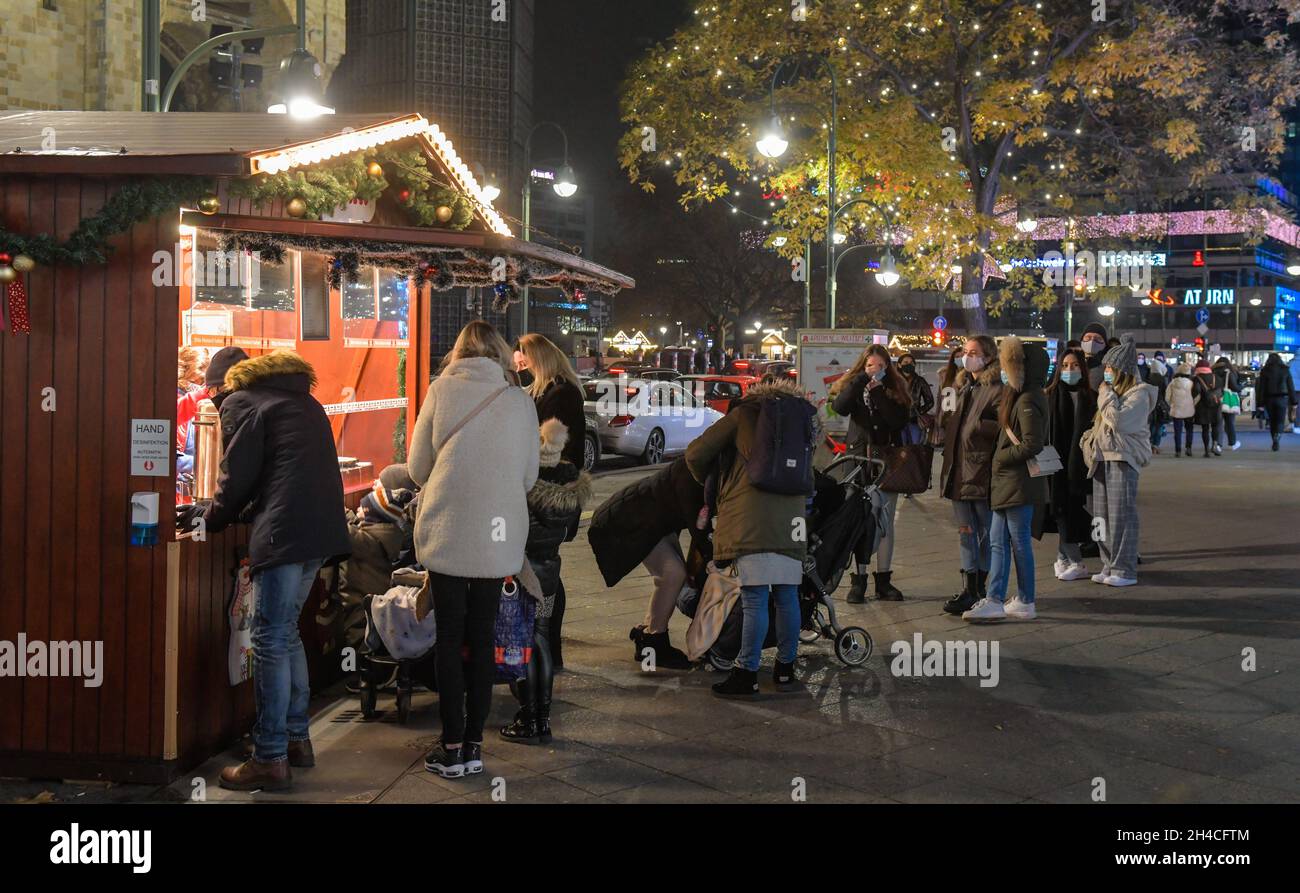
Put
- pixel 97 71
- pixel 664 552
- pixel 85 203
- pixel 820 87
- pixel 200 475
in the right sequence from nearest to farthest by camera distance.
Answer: pixel 85 203, pixel 200 475, pixel 664 552, pixel 820 87, pixel 97 71

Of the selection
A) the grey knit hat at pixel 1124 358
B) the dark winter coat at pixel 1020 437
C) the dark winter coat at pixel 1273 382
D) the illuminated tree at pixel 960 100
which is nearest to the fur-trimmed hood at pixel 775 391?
the dark winter coat at pixel 1020 437

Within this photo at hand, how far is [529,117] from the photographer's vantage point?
2508 centimetres

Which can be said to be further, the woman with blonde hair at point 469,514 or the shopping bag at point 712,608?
the shopping bag at point 712,608

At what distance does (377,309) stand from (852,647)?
424cm

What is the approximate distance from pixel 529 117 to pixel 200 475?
19.5 m

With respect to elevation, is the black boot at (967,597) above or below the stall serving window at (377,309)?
below

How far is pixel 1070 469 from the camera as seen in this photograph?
435 inches

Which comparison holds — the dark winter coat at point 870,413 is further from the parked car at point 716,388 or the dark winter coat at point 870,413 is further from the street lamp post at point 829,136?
the parked car at point 716,388

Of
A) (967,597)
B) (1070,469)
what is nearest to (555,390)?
(967,597)

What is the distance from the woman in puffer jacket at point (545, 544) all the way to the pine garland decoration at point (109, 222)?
2068 millimetres

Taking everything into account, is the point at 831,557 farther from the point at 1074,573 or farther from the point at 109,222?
the point at 109,222

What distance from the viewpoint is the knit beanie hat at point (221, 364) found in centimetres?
600

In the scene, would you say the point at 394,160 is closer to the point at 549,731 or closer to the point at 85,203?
the point at 85,203
